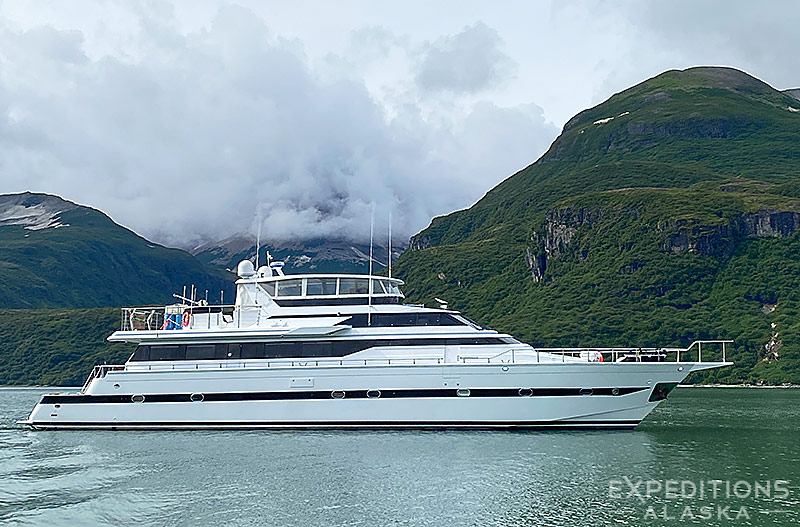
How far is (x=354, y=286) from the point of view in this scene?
35.2 meters

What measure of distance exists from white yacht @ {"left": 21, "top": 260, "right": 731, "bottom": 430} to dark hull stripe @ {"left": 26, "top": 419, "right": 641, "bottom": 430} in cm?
4

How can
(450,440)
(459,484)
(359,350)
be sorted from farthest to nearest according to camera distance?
(359,350), (450,440), (459,484)

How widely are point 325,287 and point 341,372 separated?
4052 mm

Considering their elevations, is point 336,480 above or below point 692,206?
below

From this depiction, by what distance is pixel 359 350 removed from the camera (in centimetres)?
3356

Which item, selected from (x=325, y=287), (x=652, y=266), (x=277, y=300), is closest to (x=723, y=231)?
(x=652, y=266)

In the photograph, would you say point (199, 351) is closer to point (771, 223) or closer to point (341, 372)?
point (341, 372)

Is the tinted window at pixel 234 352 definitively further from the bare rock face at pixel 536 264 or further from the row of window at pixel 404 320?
the bare rock face at pixel 536 264

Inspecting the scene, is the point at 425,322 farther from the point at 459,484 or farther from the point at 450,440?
the point at 459,484

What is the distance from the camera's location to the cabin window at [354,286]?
35.1 meters

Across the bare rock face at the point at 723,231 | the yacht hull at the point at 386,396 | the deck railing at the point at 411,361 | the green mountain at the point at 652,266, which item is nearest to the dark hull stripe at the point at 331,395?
the yacht hull at the point at 386,396

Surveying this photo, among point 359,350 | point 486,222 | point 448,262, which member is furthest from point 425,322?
point 486,222

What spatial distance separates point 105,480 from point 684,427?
2508 centimetres

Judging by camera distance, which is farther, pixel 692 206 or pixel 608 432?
pixel 692 206
